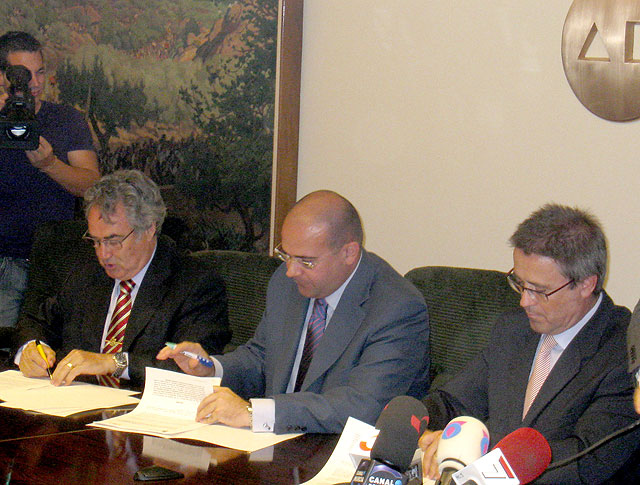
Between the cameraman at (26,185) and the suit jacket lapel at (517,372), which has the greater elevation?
the cameraman at (26,185)

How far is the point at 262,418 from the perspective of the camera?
2.38 m

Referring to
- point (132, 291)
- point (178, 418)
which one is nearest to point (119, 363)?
point (132, 291)

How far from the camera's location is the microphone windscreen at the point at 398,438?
151 centimetres

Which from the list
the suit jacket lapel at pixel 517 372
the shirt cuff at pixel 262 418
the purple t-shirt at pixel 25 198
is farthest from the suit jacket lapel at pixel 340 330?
the purple t-shirt at pixel 25 198

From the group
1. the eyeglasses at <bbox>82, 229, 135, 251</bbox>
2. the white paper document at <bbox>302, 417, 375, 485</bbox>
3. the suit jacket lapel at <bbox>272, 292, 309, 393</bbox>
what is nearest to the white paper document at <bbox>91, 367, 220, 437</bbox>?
the suit jacket lapel at <bbox>272, 292, 309, 393</bbox>

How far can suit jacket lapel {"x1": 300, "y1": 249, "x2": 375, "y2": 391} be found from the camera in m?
2.76

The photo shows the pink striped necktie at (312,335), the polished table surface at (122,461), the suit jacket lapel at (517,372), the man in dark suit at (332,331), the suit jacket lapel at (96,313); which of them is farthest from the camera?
the suit jacket lapel at (96,313)

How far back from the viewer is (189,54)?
436cm

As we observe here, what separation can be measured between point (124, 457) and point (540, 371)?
Result: 124 cm

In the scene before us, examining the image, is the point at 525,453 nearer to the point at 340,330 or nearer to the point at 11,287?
the point at 340,330

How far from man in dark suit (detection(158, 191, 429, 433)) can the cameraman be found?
143 centimetres

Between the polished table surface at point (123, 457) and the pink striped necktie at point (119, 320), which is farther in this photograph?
the pink striped necktie at point (119, 320)

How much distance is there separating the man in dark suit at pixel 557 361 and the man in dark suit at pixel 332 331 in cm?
19

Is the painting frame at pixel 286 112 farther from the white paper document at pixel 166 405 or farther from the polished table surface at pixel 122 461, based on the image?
the polished table surface at pixel 122 461
